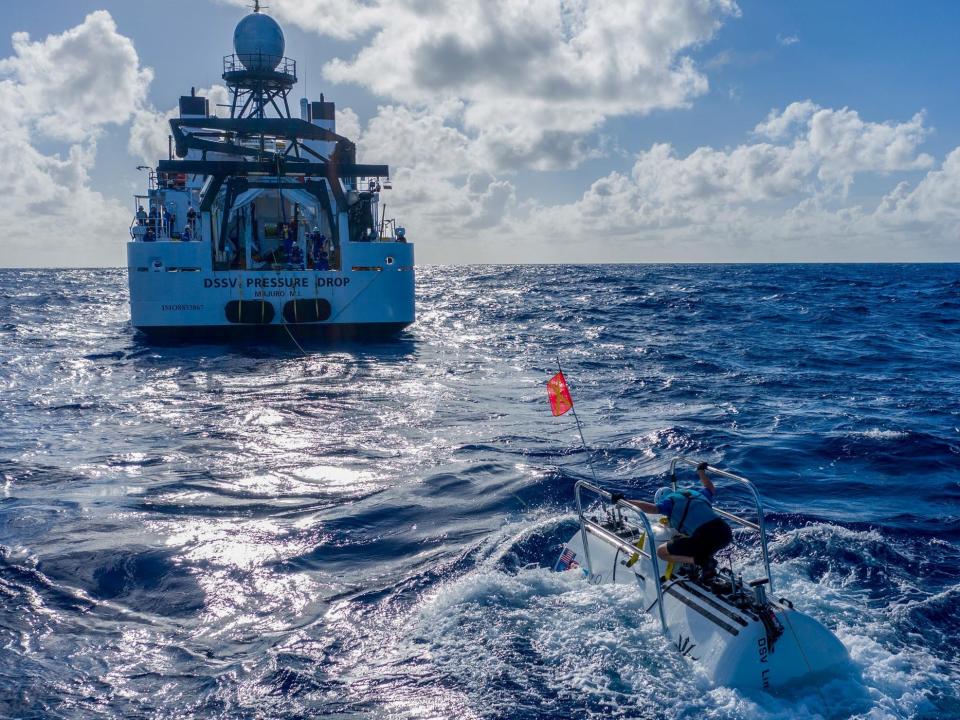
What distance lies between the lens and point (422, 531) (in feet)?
33.1

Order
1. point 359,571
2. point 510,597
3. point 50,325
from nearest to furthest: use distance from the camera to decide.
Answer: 1. point 510,597
2. point 359,571
3. point 50,325

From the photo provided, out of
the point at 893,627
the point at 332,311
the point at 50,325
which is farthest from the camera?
the point at 50,325

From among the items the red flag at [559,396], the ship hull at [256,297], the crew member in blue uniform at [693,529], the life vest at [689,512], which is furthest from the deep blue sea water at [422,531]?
the ship hull at [256,297]

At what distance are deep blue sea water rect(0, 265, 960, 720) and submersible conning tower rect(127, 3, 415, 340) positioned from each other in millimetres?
4204

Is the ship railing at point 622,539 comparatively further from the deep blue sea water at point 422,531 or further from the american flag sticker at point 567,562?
the deep blue sea water at point 422,531

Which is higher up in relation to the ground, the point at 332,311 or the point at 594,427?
the point at 332,311

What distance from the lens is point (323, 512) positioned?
10.7 metres

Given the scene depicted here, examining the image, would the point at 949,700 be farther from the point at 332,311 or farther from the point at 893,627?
the point at 332,311

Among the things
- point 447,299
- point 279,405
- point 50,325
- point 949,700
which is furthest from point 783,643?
point 447,299

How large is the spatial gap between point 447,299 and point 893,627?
4800 cm

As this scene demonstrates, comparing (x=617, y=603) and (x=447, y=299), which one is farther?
(x=447, y=299)

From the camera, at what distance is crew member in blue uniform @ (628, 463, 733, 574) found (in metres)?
6.93

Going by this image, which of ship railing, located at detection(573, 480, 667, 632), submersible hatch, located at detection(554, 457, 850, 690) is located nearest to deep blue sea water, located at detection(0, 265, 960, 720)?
submersible hatch, located at detection(554, 457, 850, 690)

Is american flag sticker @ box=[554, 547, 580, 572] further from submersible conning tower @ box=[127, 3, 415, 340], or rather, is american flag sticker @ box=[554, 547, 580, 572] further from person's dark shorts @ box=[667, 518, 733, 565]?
submersible conning tower @ box=[127, 3, 415, 340]
